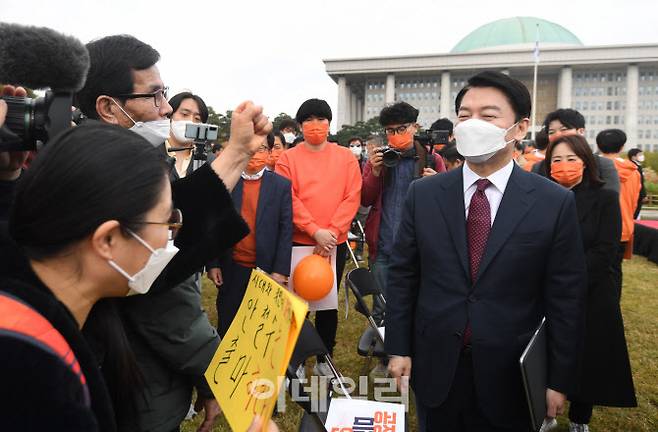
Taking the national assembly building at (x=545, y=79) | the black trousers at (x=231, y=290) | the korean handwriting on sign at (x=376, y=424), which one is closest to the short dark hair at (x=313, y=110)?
the black trousers at (x=231, y=290)

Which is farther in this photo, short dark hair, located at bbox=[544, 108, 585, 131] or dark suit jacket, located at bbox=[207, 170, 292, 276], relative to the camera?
short dark hair, located at bbox=[544, 108, 585, 131]

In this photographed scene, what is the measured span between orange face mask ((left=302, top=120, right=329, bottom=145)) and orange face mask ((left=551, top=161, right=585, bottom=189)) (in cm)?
187

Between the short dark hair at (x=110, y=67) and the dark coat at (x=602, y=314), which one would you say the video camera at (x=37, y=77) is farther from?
the dark coat at (x=602, y=314)

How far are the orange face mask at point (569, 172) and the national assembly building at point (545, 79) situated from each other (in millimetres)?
52793

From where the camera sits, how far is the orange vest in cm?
90

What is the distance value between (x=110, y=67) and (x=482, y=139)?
1.54 meters

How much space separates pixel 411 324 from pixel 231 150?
116 cm

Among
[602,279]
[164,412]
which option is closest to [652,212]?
[602,279]

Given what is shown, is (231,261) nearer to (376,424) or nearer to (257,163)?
(257,163)

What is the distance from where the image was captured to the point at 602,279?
9.81ft

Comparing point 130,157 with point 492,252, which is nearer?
point 130,157

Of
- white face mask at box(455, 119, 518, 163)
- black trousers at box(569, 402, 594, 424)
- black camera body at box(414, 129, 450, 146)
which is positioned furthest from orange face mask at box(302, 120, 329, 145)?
black trousers at box(569, 402, 594, 424)

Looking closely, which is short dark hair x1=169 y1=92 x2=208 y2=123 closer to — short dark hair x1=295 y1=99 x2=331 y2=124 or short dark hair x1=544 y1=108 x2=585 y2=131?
short dark hair x1=295 y1=99 x2=331 y2=124

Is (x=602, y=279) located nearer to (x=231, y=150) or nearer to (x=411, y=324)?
(x=411, y=324)
